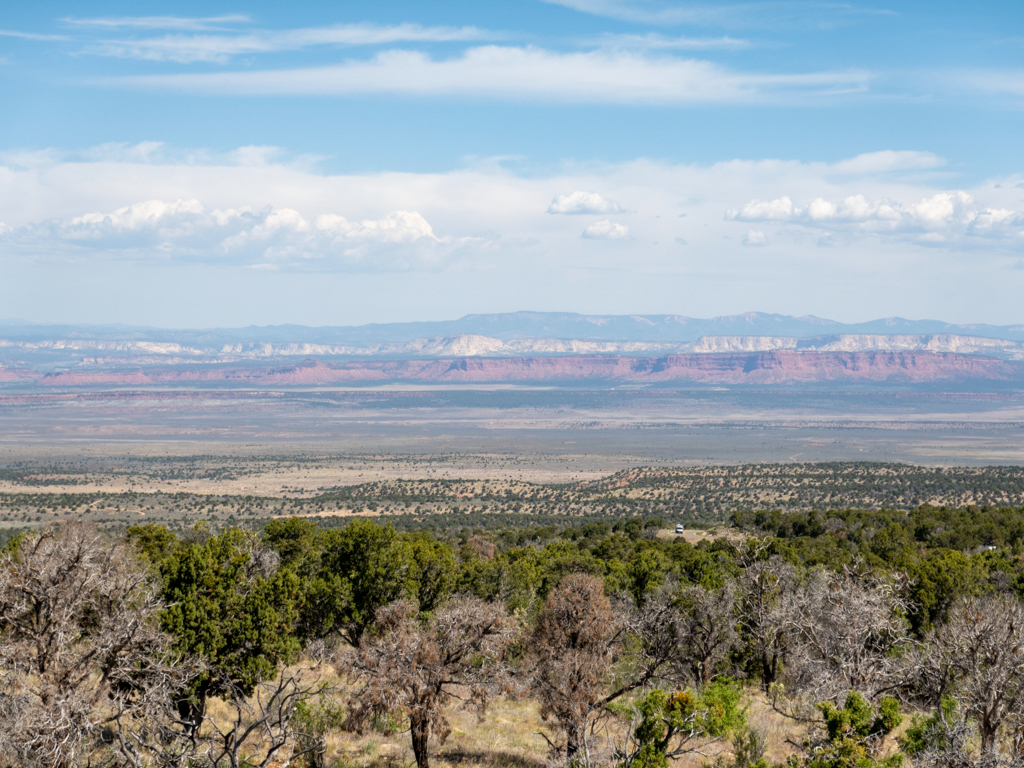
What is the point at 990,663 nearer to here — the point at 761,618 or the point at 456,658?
the point at 761,618

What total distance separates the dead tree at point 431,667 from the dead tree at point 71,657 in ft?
12.9

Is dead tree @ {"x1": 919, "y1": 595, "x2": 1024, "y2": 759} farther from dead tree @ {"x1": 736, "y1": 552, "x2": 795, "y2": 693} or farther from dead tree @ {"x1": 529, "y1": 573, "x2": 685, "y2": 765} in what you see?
dead tree @ {"x1": 529, "y1": 573, "x2": 685, "y2": 765}

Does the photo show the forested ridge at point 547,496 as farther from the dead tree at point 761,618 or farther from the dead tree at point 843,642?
the dead tree at point 843,642

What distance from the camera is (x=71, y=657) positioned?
1795cm

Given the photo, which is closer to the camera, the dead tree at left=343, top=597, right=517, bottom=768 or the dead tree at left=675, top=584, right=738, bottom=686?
the dead tree at left=343, top=597, right=517, bottom=768

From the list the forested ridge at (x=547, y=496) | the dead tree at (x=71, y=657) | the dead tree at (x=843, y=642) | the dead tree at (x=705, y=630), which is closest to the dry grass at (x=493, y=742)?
the dead tree at (x=843, y=642)

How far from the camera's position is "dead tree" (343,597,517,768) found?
61.5 feet

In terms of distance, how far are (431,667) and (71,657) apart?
7186 millimetres

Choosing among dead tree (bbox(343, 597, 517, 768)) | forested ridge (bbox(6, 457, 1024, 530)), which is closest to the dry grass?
dead tree (bbox(343, 597, 517, 768))

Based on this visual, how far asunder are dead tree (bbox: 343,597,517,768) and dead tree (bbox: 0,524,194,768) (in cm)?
394

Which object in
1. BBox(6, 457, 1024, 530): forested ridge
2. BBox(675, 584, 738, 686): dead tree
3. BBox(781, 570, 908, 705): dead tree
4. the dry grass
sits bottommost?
BBox(6, 457, 1024, 530): forested ridge

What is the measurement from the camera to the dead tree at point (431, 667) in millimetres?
18734

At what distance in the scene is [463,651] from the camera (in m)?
19.5

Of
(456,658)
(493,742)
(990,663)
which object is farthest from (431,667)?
(990,663)
